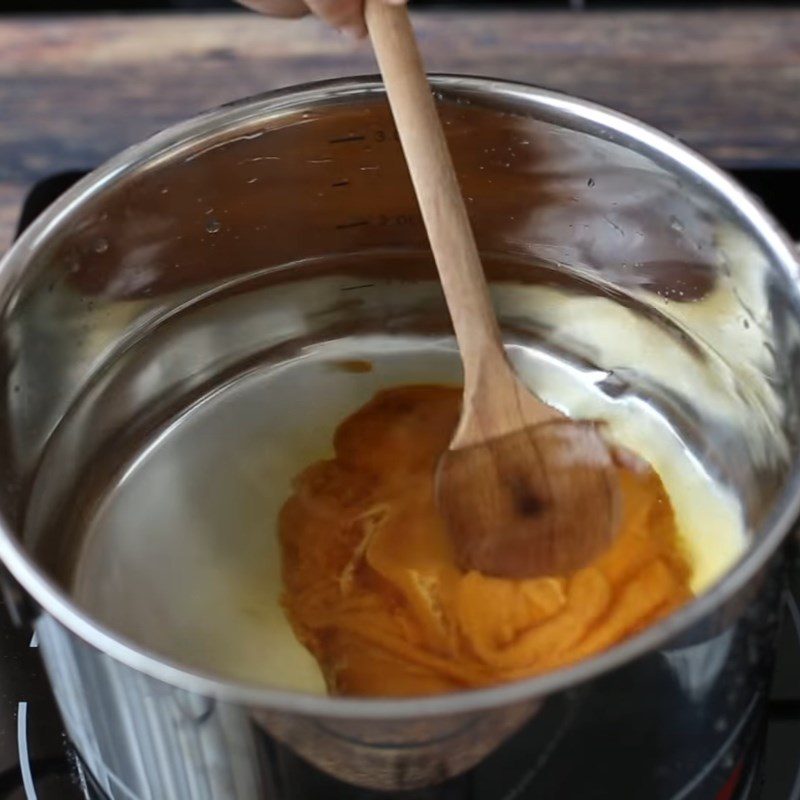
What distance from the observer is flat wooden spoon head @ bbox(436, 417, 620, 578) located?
25.8 inches

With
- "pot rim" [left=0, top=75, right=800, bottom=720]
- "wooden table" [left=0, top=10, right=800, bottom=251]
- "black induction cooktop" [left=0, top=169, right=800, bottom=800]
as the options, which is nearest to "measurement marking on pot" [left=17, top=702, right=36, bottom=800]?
"black induction cooktop" [left=0, top=169, right=800, bottom=800]

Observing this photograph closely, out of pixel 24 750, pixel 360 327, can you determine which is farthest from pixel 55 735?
pixel 360 327

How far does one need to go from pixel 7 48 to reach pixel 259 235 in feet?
1.20

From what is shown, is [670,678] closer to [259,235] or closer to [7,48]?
[259,235]

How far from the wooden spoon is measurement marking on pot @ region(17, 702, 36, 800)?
0.80 feet

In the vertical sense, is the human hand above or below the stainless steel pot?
above

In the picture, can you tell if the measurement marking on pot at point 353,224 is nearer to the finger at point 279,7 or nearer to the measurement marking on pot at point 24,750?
the finger at point 279,7

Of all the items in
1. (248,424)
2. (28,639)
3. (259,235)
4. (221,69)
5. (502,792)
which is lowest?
(502,792)

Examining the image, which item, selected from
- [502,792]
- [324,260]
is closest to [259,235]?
[324,260]

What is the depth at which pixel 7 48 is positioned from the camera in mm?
1010

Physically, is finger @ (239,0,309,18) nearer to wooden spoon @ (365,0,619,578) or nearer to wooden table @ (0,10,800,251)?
wooden spoon @ (365,0,619,578)

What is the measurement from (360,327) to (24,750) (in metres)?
0.39

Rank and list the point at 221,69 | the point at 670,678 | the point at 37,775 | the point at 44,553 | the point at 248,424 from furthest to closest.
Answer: the point at 221,69 < the point at 248,424 < the point at 44,553 < the point at 37,775 < the point at 670,678

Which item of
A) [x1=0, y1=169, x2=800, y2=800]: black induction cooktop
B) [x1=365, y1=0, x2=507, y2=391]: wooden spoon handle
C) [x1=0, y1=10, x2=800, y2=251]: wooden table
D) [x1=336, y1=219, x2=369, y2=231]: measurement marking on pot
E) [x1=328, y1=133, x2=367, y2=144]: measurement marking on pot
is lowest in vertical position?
[x1=0, y1=169, x2=800, y2=800]: black induction cooktop
